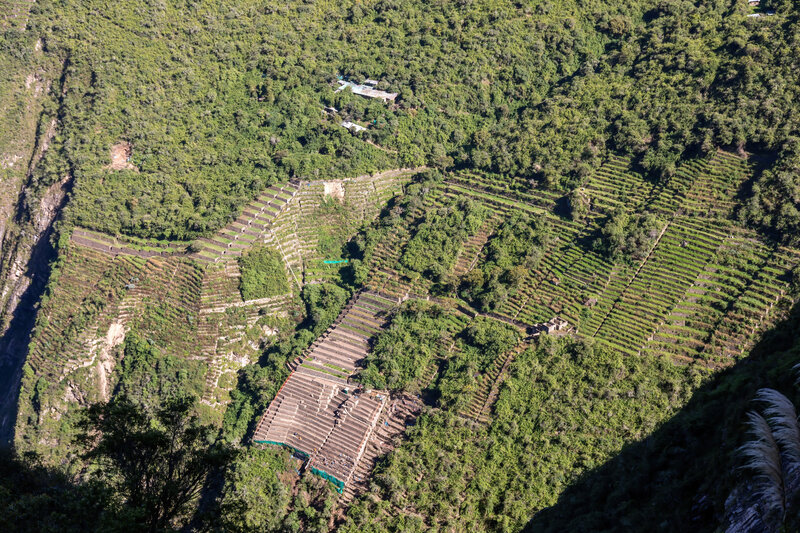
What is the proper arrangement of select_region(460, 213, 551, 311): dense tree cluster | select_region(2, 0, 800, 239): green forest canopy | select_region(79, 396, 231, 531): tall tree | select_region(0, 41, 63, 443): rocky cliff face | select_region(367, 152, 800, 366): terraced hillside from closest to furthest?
1. select_region(79, 396, 231, 531): tall tree
2. select_region(367, 152, 800, 366): terraced hillside
3. select_region(460, 213, 551, 311): dense tree cluster
4. select_region(2, 0, 800, 239): green forest canopy
5. select_region(0, 41, 63, 443): rocky cliff face

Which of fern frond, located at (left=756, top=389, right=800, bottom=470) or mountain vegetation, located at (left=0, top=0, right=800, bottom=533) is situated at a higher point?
fern frond, located at (left=756, top=389, right=800, bottom=470)

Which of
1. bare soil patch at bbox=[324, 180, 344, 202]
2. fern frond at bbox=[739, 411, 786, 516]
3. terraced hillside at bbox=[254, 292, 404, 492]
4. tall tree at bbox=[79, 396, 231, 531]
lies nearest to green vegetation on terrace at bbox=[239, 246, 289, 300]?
terraced hillside at bbox=[254, 292, 404, 492]

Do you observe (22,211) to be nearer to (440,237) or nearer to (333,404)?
(333,404)

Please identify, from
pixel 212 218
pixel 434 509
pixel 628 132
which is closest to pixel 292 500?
pixel 434 509

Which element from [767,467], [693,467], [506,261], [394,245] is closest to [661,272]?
[506,261]

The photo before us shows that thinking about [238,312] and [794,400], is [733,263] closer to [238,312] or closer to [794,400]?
[794,400]

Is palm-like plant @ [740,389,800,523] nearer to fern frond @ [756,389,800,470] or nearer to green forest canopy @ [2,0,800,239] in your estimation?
fern frond @ [756,389,800,470]

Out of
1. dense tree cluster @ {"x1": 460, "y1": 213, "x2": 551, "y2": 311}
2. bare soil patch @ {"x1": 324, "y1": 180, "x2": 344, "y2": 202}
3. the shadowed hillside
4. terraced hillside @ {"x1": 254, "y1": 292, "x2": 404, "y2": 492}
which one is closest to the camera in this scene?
the shadowed hillside

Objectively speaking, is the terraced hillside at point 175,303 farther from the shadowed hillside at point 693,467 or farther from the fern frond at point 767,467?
the fern frond at point 767,467
